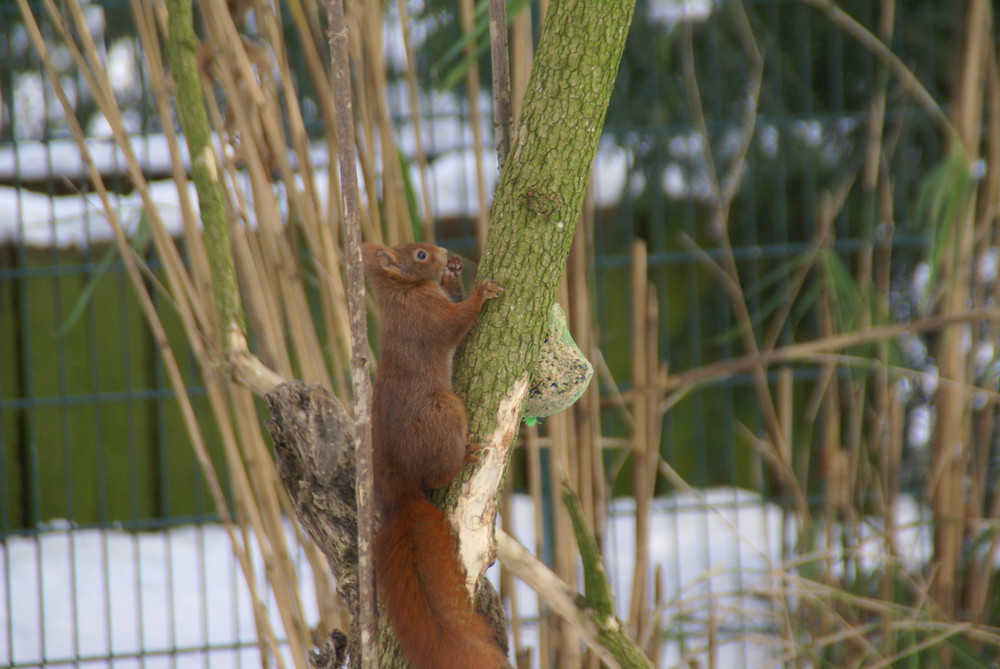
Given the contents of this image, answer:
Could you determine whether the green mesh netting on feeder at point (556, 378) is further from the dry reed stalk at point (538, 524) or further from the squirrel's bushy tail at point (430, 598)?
the dry reed stalk at point (538, 524)

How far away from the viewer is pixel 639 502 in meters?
1.41

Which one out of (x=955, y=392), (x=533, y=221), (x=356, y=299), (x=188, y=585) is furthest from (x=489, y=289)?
(x=188, y=585)

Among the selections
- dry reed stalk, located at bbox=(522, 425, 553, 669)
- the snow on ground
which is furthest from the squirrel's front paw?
the snow on ground

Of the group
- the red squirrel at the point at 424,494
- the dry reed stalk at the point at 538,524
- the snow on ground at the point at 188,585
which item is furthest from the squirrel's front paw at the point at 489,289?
the snow on ground at the point at 188,585

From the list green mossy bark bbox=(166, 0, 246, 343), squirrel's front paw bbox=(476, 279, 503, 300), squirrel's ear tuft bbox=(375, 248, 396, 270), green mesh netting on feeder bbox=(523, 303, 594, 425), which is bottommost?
green mesh netting on feeder bbox=(523, 303, 594, 425)

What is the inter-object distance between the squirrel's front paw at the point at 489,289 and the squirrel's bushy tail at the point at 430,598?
0.23 metres

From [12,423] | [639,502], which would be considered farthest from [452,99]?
[639,502]

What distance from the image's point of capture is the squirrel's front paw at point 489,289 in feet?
3.11

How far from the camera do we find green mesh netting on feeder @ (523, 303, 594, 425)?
108cm

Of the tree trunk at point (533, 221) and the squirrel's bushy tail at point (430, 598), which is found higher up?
the tree trunk at point (533, 221)

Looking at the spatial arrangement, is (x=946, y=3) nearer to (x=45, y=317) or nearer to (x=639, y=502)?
(x=639, y=502)

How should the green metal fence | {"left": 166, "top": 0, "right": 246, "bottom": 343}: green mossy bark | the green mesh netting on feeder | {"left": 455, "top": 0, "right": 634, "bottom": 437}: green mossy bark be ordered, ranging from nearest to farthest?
{"left": 455, "top": 0, "right": 634, "bottom": 437}: green mossy bark, the green mesh netting on feeder, {"left": 166, "top": 0, "right": 246, "bottom": 343}: green mossy bark, the green metal fence

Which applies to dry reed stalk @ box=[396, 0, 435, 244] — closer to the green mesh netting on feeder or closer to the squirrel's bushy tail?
the green mesh netting on feeder

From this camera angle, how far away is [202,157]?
1.22 metres
